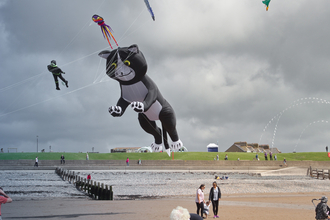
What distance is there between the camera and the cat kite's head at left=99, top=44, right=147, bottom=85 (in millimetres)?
10922

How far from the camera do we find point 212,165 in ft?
139

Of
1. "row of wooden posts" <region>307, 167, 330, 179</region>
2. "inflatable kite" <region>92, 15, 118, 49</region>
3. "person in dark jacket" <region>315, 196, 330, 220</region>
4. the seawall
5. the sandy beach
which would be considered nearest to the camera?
"person in dark jacket" <region>315, 196, 330, 220</region>

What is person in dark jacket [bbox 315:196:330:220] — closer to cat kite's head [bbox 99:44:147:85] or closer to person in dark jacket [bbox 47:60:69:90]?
cat kite's head [bbox 99:44:147:85]

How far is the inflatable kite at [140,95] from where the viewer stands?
11.0 meters

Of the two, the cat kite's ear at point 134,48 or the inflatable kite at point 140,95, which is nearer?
the cat kite's ear at point 134,48

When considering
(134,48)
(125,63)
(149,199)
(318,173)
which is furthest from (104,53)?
(318,173)

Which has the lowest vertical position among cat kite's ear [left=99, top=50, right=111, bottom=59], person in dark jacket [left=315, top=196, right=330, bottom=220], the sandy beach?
the sandy beach

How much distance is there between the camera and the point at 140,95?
11805 mm

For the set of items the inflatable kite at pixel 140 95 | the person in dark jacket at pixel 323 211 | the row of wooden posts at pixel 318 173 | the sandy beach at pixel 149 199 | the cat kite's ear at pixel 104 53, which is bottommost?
the row of wooden posts at pixel 318 173

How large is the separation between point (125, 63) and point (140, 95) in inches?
56.2

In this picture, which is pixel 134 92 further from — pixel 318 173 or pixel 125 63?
pixel 318 173

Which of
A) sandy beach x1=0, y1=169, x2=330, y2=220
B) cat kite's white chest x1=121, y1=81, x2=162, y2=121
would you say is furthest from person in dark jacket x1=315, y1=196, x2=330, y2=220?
cat kite's white chest x1=121, y1=81, x2=162, y2=121

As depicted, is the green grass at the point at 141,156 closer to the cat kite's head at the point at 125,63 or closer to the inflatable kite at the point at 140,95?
the inflatable kite at the point at 140,95

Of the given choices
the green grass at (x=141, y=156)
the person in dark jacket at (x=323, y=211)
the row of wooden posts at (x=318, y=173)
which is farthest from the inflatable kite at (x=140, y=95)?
the green grass at (x=141, y=156)
